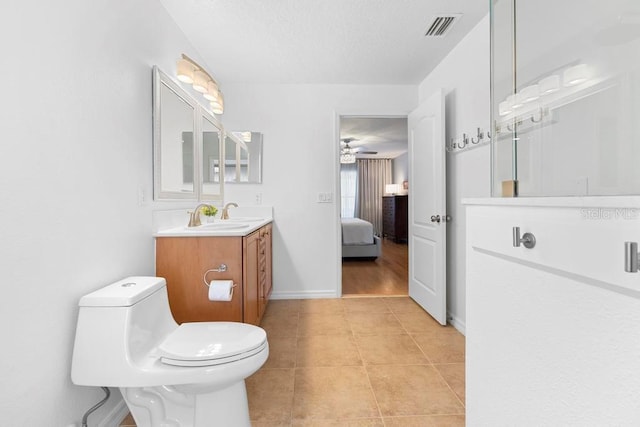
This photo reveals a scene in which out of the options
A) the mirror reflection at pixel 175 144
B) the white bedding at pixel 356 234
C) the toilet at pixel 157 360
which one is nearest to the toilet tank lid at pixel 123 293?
the toilet at pixel 157 360

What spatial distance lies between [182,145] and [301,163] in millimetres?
1371

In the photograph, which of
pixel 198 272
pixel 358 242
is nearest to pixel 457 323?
pixel 198 272

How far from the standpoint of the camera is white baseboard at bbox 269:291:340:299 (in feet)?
11.0

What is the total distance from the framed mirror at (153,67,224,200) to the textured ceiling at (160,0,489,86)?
504mm

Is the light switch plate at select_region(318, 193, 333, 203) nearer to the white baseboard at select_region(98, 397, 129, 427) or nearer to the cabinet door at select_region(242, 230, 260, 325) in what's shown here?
the cabinet door at select_region(242, 230, 260, 325)

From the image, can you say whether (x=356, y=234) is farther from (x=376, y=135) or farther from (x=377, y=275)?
(x=376, y=135)

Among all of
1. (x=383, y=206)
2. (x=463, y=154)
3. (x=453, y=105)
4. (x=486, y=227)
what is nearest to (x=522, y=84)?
(x=486, y=227)

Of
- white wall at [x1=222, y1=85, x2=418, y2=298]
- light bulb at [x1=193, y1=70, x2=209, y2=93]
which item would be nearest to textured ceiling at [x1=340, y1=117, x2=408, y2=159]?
white wall at [x1=222, y1=85, x2=418, y2=298]

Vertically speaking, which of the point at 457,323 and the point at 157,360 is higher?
the point at 157,360

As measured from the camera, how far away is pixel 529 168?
3.38ft

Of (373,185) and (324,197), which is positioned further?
(373,185)

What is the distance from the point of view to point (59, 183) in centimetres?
114

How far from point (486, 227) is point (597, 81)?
0.48 m

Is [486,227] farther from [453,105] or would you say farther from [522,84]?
[453,105]
